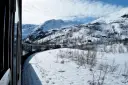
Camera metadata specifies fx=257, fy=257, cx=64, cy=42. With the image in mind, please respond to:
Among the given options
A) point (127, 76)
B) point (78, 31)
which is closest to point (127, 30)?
point (78, 31)

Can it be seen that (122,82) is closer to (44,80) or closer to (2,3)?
(44,80)

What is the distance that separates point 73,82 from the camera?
9.77m

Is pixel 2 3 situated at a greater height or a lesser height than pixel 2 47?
greater

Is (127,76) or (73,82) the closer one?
(73,82)

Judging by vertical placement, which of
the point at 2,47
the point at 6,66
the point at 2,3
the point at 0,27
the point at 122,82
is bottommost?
the point at 122,82

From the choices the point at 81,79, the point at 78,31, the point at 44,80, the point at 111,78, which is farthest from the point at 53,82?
the point at 78,31

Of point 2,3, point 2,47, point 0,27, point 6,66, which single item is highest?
point 2,3

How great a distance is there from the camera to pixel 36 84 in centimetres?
927

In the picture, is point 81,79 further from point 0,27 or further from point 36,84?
point 0,27

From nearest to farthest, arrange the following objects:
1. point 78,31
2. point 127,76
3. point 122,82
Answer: point 122,82 < point 127,76 < point 78,31

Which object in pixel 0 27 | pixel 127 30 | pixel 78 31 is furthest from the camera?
pixel 127 30

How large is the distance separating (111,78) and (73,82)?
73.1 inches

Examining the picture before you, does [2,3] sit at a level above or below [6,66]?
above

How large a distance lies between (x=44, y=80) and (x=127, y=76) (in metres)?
3.66
